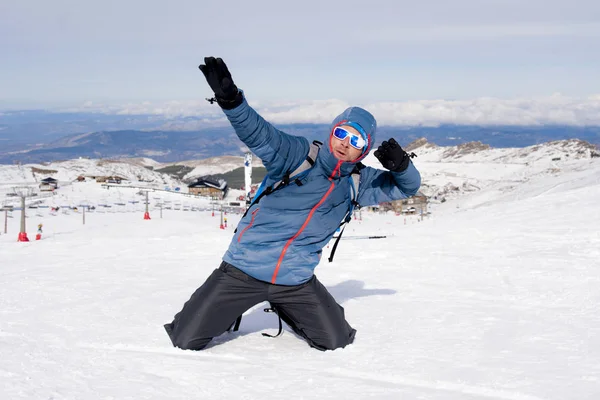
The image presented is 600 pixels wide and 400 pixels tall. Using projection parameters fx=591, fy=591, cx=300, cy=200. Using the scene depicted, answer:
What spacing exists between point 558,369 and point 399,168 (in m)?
2.04

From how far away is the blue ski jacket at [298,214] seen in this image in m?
5.18

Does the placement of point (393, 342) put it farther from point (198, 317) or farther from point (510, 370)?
point (198, 317)

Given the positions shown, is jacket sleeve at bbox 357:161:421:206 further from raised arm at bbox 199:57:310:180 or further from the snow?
the snow

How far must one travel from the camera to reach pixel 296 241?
212 inches

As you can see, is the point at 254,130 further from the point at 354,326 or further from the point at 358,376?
the point at 354,326

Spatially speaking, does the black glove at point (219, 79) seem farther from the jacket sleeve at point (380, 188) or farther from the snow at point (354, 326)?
the snow at point (354, 326)

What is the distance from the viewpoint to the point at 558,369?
456cm

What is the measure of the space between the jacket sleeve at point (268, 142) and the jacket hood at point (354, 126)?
0.23 metres

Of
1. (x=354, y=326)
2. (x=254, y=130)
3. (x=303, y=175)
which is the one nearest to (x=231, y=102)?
(x=254, y=130)

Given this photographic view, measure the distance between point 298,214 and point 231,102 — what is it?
4.44ft

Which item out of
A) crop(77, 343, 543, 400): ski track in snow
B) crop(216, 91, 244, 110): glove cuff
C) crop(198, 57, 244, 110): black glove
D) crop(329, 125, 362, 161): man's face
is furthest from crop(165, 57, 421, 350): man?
crop(198, 57, 244, 110): black glove

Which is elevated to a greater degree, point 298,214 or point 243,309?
point 298,214

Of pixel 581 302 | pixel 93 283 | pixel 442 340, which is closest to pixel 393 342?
pixel 442 340

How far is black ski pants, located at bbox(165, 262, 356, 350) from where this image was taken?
5.22 metres
